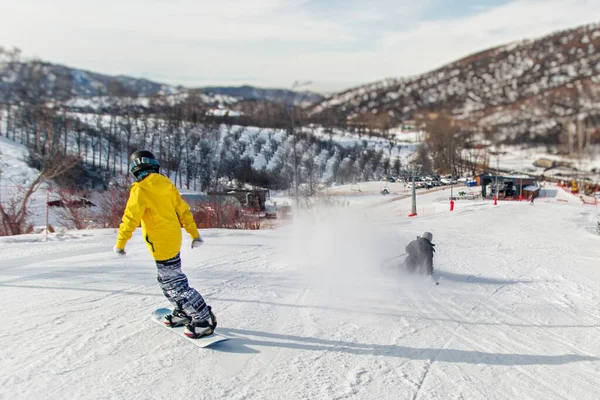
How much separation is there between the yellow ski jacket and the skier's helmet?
0.07m

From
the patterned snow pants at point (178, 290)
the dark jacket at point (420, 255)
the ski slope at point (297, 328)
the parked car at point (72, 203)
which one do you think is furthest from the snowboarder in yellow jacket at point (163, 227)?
the parked car at point (72, 203)

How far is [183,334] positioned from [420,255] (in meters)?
5.57

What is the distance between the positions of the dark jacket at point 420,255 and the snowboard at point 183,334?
17.1 feet

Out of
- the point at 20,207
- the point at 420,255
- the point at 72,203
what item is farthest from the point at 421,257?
the point at 72,203

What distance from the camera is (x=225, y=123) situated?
68.0 m

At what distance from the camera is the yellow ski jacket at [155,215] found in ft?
15.4

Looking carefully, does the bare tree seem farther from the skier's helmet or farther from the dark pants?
the skier's helmet

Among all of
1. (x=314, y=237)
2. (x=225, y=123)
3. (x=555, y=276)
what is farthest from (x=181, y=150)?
(x=555, y=276)

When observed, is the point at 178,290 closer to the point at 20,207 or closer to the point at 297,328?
the point at 297,328

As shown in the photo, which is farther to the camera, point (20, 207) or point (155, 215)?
point (20, 207)

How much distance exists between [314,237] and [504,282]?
617cm

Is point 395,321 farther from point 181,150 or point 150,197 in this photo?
point 181,150

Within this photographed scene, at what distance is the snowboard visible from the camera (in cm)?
496

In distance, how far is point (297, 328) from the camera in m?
5.75
